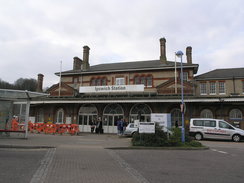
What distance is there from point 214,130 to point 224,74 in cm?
1384

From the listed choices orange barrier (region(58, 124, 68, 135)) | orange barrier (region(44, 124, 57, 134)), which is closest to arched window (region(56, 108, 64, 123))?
orange barrier (region(44, 124, 57, 134))

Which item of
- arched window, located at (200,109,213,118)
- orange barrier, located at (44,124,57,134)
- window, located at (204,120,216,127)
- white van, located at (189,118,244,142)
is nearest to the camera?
white van, located at (189,118,244,142)

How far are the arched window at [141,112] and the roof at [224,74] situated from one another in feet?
31.3

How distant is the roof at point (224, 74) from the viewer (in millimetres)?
27447

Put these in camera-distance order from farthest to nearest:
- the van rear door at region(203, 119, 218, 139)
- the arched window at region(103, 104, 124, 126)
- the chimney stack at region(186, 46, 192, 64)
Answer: the chimney stack at region(186, 46, 192, 64) < the arched window at region(103, 104, 124, 126) < the van rear door at region(203, 119, 218, 139)

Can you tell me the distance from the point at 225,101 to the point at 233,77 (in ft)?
29.2

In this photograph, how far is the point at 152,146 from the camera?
40.3ft

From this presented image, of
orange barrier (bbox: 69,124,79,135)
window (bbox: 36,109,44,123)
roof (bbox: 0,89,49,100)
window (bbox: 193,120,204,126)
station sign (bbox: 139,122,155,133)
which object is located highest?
roof (bbox: 0,89,49,100)

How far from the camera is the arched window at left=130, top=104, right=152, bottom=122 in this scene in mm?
23516

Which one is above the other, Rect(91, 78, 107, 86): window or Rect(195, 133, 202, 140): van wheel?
Rect(91, 78, 107, 86): window

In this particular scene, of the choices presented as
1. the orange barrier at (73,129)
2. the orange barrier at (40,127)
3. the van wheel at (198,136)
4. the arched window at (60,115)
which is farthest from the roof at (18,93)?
the van wheel at (198,136)

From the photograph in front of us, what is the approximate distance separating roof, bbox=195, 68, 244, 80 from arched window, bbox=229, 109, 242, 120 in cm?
716

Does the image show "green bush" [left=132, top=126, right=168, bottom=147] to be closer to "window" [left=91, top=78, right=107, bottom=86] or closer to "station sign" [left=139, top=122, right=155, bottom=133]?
"station sign" [left=139, top=122, right=155, bottom=133]

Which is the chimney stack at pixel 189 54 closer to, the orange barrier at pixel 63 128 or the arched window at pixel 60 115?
the arched window at pixel 60 115
